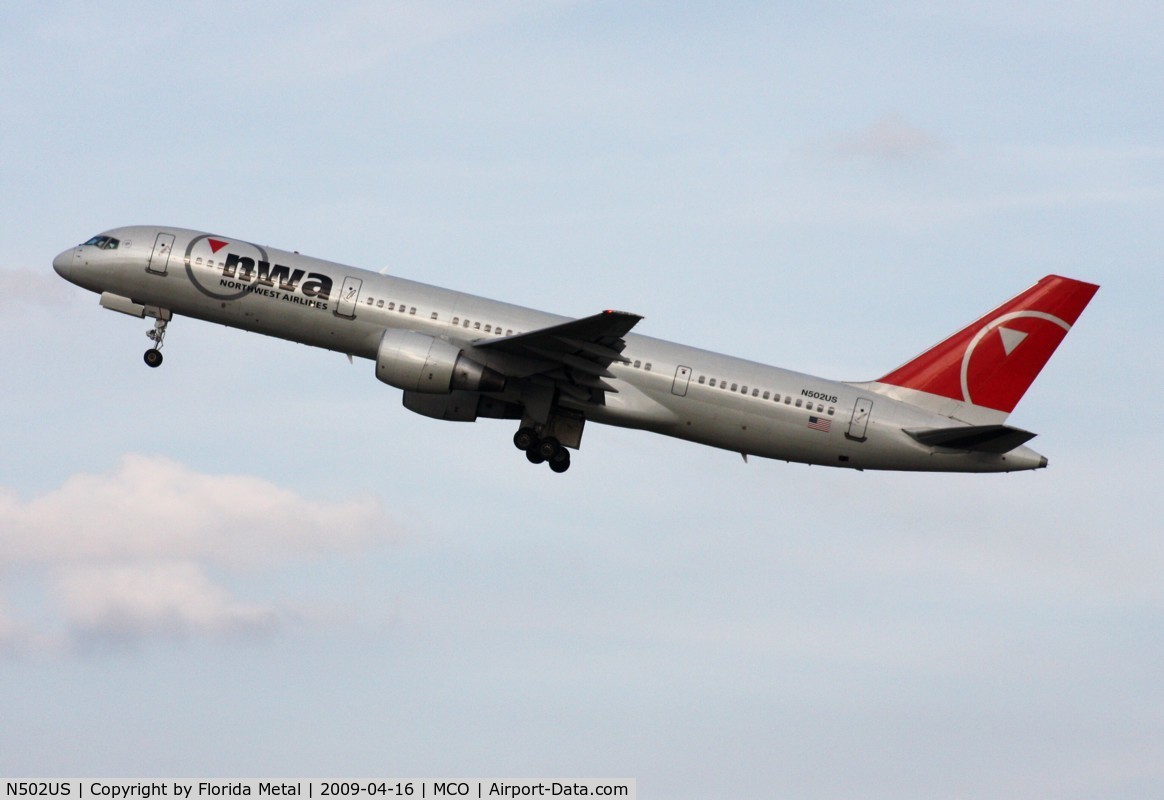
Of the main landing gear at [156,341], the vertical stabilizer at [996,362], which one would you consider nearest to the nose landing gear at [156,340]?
the main landing gear at [156,341]

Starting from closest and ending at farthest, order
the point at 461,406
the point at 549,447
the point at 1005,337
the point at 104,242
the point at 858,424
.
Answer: the point at 858,424, the point at 549,447, the point at 461,406, the point at 1005,337, the point at 104,242

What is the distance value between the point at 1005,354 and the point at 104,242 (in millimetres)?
29632

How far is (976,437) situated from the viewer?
4338 cm

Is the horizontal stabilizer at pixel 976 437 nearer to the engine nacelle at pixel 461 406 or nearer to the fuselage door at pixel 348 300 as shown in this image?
the engine nacelle at pixel 461 406

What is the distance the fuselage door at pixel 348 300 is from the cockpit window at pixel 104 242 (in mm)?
8033

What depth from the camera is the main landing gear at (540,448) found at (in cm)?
4609

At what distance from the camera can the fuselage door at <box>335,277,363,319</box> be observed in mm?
44656

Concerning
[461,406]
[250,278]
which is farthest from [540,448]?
[250,278]

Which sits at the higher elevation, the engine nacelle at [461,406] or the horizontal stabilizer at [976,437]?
the engine nacelle at [461,406]

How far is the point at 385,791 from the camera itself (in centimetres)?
2966

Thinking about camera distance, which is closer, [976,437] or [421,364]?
[421,364]

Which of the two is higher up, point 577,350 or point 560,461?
point 577,350

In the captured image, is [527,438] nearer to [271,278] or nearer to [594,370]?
[594,370]

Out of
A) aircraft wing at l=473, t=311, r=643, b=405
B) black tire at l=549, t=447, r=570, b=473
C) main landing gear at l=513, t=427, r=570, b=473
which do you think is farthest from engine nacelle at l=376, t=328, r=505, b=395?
black tire at l=549, t=447, r=570, b=473
